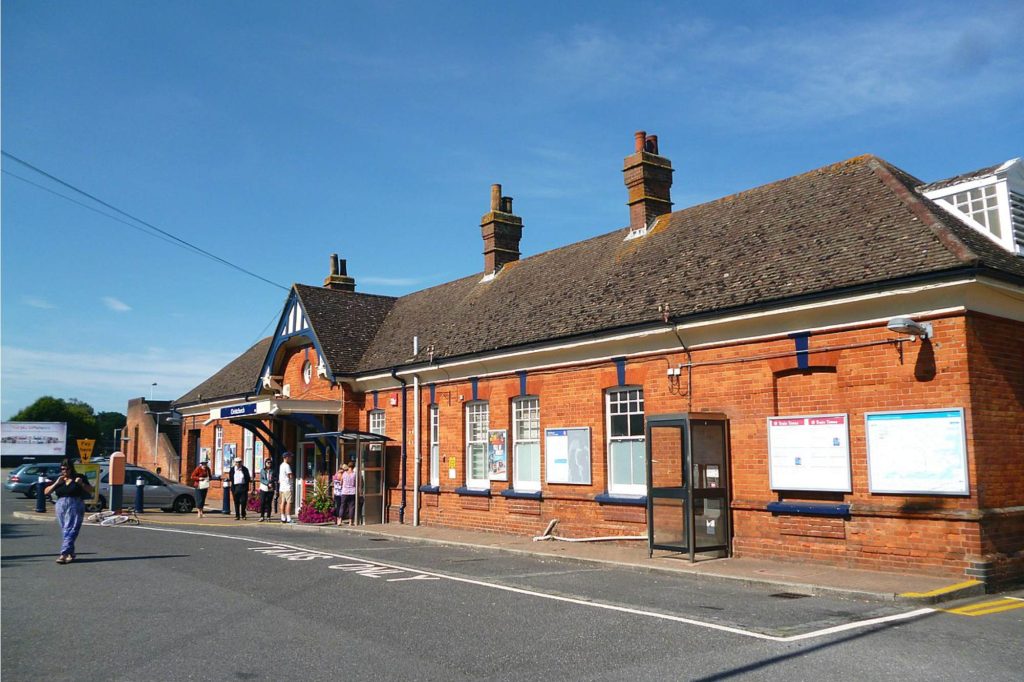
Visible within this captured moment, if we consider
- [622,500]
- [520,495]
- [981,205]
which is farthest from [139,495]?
[981,205]

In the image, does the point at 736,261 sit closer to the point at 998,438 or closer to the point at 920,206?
the point at 920,206

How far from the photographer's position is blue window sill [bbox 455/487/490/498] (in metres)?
19.5

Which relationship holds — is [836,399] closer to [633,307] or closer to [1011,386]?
[1011,386]

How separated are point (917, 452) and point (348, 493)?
14462mm

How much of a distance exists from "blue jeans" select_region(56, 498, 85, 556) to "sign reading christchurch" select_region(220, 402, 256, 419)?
10588mm

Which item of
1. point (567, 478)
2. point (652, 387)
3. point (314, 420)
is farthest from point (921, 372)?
point (314, 420)

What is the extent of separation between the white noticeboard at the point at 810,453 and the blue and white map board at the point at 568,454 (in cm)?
437

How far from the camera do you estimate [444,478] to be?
2095cm

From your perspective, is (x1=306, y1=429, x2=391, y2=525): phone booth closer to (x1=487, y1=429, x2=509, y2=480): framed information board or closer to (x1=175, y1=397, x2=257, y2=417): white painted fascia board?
(x1=487, y1=429, x2=509, y2=480): framed information board

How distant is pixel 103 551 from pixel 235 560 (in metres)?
3.17

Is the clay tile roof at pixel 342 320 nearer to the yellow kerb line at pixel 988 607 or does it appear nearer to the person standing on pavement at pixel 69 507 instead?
the person standing on pavement at pixel 69 507

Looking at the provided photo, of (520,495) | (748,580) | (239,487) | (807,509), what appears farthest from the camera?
(239,487)

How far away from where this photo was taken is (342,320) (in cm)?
2655

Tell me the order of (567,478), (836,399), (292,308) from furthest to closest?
(292,308) → (567,478) → (836,399)
